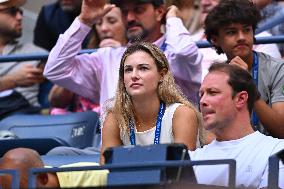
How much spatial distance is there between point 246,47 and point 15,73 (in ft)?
9.13

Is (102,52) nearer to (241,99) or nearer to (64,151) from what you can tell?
(64,151)

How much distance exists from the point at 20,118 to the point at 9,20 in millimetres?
1267

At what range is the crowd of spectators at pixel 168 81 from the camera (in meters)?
6.31

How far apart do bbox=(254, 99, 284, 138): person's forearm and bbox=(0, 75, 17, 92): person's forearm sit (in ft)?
10.3

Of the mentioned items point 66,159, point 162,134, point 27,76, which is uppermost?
point 27,76

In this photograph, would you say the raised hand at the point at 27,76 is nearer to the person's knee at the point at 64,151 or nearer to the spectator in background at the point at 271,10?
the person's knee at the point at 64,151

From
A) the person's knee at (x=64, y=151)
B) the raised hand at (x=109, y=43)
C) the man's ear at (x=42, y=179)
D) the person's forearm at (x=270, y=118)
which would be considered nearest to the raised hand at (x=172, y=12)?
the raised hand at (x=109, y=43)

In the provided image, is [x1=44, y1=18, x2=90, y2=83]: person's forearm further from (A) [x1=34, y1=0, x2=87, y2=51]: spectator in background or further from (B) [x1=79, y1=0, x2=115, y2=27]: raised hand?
(A) [x1=34, y1=0, x2=87, y2=51]: spectator in background

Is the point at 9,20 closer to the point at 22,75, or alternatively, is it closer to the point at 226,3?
the point at 22,75

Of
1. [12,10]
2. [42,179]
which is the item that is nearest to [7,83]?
[12,10]

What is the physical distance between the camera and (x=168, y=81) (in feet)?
23.2

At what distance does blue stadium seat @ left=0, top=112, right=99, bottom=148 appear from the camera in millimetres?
8625

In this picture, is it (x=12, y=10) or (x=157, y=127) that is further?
(x=12, y=10)

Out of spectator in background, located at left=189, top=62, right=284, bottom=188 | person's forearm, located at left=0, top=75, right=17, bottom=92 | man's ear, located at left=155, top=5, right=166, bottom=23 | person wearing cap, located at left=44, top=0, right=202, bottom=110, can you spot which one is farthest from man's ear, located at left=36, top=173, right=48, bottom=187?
person's forearm, located at left=0, top=75, right=17, bottom=92
